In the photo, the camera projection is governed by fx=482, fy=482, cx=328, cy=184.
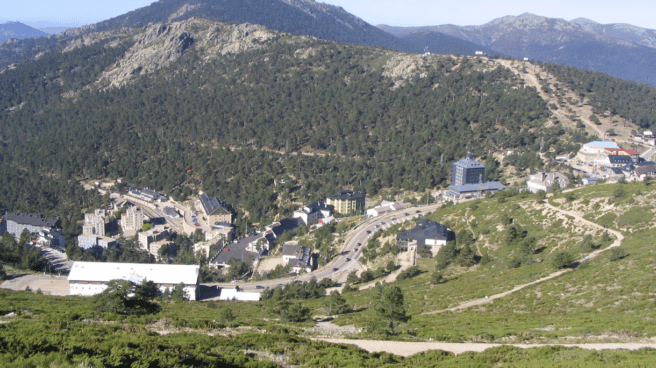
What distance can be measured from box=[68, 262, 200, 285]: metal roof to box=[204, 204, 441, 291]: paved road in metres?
4.78

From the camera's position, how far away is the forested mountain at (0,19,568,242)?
82250mm

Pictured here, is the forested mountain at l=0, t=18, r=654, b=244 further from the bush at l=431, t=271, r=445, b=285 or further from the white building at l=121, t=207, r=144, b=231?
the bush at l=431, t=271, r=445, b=285

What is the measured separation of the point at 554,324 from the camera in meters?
22.4

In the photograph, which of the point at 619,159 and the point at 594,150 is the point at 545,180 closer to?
the point at 594,150

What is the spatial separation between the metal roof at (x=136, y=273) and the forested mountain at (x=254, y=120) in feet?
98.1

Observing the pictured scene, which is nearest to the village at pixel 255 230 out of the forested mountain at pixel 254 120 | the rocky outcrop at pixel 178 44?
the forested mountain at pixel 254 120

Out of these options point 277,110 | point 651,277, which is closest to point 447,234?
point 651,277

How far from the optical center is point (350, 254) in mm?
50719

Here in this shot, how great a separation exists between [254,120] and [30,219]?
49.2 meters

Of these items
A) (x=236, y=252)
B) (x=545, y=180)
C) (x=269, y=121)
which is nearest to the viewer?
(x=236, y=252)

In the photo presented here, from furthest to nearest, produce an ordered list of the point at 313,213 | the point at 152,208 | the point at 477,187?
the point at 152,208, the point at 313,213, the point at 477,187

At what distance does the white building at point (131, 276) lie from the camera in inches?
1635

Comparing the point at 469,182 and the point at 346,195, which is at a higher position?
the point at 469,182

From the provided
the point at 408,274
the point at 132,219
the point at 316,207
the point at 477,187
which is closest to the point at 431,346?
the point at 408,274
